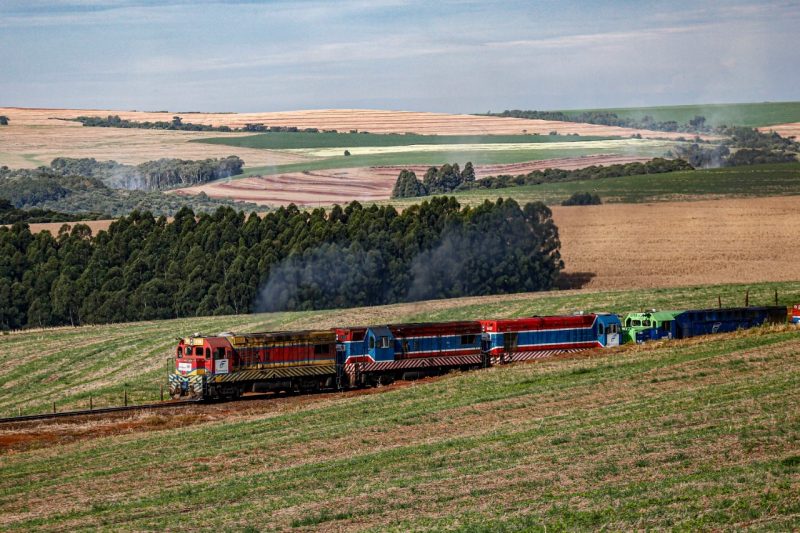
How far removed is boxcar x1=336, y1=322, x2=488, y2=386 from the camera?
55.4m

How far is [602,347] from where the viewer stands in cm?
6131

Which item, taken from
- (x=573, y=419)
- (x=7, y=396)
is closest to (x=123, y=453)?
(x=573, y=419)

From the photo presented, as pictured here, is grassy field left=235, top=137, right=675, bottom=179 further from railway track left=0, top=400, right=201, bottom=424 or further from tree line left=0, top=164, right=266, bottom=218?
railway track left=0, top=400, right=201, bottom=424

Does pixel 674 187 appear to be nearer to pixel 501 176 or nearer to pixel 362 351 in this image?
pixel 501 176

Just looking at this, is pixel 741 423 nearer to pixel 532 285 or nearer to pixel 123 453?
pixel 123 453

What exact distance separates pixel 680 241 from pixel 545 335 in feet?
173

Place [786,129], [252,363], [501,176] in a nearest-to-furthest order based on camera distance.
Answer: [252,363] < [501,176] < [786,129]

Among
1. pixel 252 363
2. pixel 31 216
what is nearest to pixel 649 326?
pixel 252 363

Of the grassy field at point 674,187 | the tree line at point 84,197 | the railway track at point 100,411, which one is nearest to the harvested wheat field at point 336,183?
the tree line at point 84,197

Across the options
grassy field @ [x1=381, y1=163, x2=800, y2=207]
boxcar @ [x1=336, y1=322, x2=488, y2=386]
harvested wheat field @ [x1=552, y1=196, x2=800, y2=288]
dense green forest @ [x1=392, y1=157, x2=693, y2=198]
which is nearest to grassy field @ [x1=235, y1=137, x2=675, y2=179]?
dense green forest @ [x1=392, y1=157, x2=693, y2=198]

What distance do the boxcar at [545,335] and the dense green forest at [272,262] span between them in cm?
3337

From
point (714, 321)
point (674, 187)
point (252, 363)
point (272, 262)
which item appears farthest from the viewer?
point (674, 187)

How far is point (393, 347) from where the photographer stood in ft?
182

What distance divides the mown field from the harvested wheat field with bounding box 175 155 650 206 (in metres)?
112
